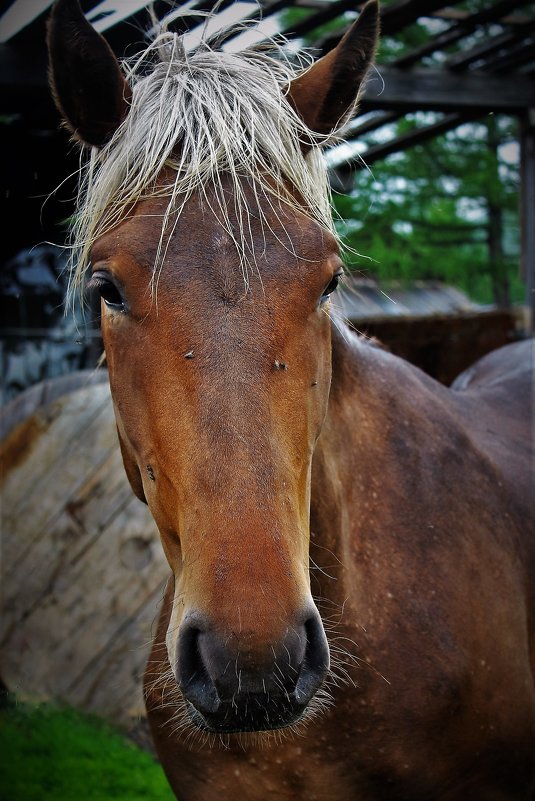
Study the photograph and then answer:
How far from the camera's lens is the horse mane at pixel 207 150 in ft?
6.35

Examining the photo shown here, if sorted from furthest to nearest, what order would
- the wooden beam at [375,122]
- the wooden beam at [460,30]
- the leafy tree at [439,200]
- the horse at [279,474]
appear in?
the leafy tree at [439,200] → the wooden beam at [375,122] → the wooden beam at [460,30] → the horse at [279,474]

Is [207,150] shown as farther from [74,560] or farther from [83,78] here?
[74,560]

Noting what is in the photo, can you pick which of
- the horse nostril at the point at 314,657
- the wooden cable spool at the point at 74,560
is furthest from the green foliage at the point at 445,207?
the horse nostril at the point at 314,657

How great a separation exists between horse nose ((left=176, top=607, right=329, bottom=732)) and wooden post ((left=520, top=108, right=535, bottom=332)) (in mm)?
5578

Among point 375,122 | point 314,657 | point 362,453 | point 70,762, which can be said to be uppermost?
point 314,657

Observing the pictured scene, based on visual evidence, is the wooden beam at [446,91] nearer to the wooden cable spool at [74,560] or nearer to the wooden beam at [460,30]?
the wooden beam at [460,30]

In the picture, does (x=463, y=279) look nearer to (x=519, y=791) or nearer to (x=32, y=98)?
(x=32, y=98)

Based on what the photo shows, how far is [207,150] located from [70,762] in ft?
11.0

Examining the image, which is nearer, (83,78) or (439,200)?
(83,78)

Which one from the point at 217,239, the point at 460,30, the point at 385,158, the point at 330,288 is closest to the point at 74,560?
the point at 330,288

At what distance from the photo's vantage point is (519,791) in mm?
2297

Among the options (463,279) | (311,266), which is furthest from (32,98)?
(463,279)

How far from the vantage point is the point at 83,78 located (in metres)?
2.05

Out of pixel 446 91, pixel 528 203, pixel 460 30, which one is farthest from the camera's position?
pixel 528 203
